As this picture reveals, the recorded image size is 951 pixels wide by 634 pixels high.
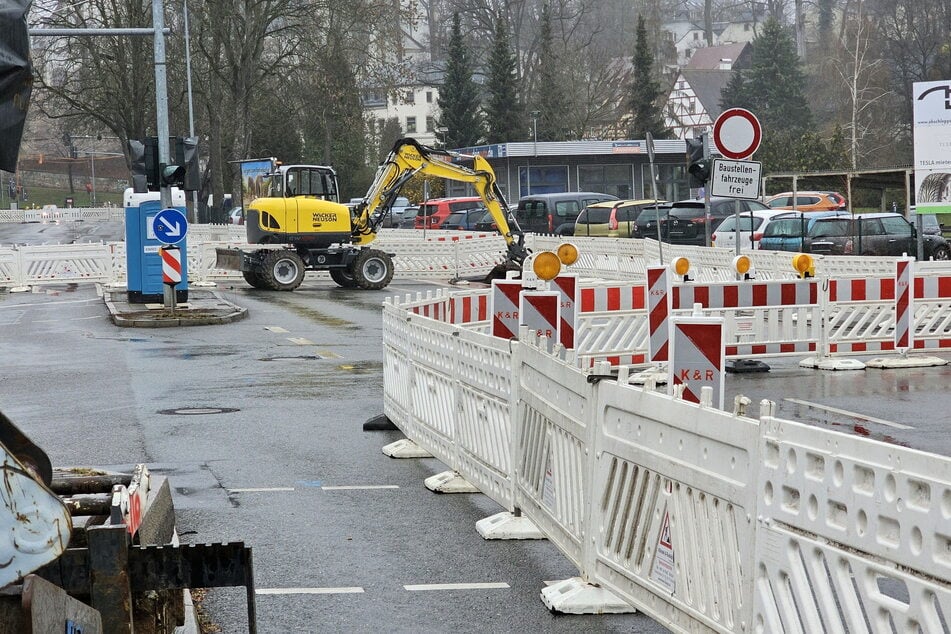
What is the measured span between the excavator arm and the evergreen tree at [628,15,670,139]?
5668 centimetres

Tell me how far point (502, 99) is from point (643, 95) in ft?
30.2

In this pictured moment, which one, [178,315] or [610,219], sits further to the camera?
[610,219]

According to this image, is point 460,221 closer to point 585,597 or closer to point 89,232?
point 89,232

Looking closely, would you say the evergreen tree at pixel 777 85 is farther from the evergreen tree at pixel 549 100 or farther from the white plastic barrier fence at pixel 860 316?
the white plastic barrier fence at pixel 860 316

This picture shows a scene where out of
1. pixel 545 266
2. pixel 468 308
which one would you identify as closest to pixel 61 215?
pixel 468 308

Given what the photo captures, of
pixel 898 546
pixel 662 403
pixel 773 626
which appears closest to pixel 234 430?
pixel 662 403

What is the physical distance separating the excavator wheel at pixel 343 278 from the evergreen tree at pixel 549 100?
59390 millimetres

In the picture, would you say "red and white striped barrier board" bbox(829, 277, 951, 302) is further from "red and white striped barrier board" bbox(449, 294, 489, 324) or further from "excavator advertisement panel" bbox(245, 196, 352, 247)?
"excavator advertisement panel" bbox(245, 196, 352, 247)

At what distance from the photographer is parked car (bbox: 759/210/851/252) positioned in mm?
33438

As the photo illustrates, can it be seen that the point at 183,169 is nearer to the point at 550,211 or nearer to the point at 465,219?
the point at 550,211

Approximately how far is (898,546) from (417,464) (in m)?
7.00

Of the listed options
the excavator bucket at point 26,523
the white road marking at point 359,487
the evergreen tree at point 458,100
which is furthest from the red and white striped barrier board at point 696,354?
the evergreen tree at point 458,100

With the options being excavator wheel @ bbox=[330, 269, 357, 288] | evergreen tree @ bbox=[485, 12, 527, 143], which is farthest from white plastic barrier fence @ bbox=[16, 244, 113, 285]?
evergreen tree @ bbox=[485, 12, 527, 143]

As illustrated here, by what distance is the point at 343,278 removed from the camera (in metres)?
33.5
